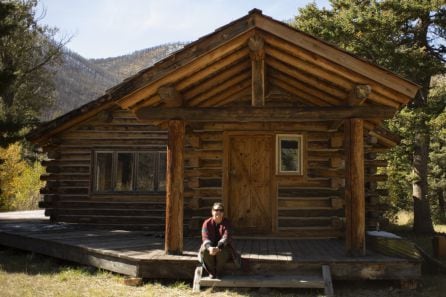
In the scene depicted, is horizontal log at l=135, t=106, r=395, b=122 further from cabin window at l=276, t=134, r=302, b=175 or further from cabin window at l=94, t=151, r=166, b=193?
cabin window at l=94, t=151, r=166, b=193

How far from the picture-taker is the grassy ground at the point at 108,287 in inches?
272

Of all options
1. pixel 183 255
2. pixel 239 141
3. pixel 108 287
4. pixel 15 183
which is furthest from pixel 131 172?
pixel 15 183

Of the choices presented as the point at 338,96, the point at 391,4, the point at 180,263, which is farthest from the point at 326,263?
the point at 391,4

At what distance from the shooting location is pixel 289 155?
35.2 ft

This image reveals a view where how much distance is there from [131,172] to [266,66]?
5775mm

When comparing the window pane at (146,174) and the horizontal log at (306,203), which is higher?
the window pane at (146,174)

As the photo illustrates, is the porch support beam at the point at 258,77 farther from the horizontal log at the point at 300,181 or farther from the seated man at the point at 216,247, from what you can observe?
the horizontal log at the point at 300,181

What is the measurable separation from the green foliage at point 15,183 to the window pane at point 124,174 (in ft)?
46.5

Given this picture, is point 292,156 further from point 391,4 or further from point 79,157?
point 391,4

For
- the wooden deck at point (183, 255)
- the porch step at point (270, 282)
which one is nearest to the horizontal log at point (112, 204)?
the wooden deck at point (183, 255)

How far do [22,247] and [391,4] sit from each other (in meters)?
15.3

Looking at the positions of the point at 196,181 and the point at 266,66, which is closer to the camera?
the point at 266,66

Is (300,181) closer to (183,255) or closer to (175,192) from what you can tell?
(175,192)

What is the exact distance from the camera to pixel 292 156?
1073 centimetres
